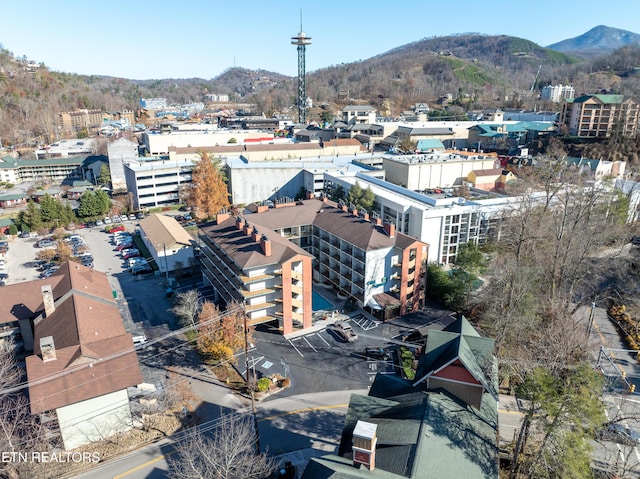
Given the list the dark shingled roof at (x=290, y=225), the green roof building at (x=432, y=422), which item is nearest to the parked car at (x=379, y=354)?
the green roof building at (x=432, y=422)

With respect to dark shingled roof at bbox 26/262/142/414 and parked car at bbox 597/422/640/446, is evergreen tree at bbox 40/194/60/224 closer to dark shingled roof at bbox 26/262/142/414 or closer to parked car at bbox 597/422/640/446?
dark shingled roof at bbox 26/262/142/414

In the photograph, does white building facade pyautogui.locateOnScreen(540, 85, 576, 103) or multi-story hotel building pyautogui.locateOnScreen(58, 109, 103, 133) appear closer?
multi-story hotel building pyautogui.locateOnScreen(58, 109, 103, 133)

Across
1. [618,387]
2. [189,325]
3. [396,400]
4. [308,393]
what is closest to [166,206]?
[189,325]

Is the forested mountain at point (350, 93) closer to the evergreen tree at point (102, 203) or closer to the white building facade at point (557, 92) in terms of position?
the white building facade at point (557, 92)

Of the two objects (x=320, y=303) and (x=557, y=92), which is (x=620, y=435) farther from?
(x=557, y=92)

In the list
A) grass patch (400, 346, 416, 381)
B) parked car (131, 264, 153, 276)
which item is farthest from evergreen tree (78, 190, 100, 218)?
grass patch (400, 346, 416, 381)
